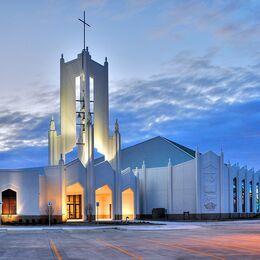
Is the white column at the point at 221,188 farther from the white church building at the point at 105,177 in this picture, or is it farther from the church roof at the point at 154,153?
the church roof at the point at 154,153

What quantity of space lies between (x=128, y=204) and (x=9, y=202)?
1657cm

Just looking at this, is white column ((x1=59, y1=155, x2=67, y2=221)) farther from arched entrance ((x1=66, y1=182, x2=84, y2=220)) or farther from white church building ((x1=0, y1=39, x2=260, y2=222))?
arched entrance ((x1=66, y1=182, x2=84, y2=220))

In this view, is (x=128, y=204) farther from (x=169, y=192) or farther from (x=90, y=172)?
(x=90, y=172)

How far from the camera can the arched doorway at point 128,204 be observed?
6826 cm

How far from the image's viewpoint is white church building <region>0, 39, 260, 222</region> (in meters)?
60.9

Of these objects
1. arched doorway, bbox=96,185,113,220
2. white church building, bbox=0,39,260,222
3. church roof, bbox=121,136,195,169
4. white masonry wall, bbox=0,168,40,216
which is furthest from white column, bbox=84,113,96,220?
church roof, bbox=121,136,195,169

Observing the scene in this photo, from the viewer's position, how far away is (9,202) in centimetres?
5731

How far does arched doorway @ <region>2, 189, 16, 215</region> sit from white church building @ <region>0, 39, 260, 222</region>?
212cm

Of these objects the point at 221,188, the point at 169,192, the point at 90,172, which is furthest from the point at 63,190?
the point at 221,188

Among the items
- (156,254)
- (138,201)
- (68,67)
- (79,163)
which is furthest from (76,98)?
(156,254)

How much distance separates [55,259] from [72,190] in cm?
4479

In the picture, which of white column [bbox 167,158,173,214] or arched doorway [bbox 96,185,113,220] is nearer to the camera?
arched doorway [bbox 96,185,113,220]

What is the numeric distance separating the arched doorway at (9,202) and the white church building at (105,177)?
2119 millimetres

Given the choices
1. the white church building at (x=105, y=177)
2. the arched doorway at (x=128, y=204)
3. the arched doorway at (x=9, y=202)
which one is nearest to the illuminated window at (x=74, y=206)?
the white church building at (x=105, y=177)
